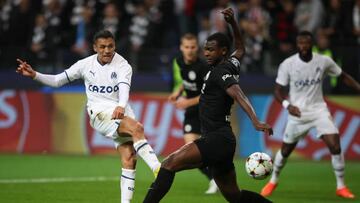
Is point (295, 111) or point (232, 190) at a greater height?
point (295, 111)

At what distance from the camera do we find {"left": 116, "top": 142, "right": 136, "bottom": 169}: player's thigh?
9.91 meters

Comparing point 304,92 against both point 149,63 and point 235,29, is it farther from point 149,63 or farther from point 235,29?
point 149,63

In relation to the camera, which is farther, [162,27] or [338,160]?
[162,27]

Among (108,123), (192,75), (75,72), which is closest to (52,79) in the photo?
(75,72)

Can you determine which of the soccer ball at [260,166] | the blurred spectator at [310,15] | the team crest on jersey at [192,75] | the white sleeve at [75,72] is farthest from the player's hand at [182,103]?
the blurred spectator at [310,15]

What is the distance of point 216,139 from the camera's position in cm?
874

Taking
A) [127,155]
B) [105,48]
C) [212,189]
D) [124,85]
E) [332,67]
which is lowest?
Answer: [212,189]

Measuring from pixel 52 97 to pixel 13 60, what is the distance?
1.36 m

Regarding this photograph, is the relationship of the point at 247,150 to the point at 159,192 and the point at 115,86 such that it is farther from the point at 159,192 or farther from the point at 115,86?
the point at 159,192

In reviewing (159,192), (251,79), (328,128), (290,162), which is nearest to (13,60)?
(251,79)

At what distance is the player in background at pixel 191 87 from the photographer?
12.6 m

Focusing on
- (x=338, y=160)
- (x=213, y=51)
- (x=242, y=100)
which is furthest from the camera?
(x=338, y=160)

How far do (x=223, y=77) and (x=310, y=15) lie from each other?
1131cm

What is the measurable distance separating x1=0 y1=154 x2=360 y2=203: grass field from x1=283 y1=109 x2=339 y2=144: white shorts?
90cm
